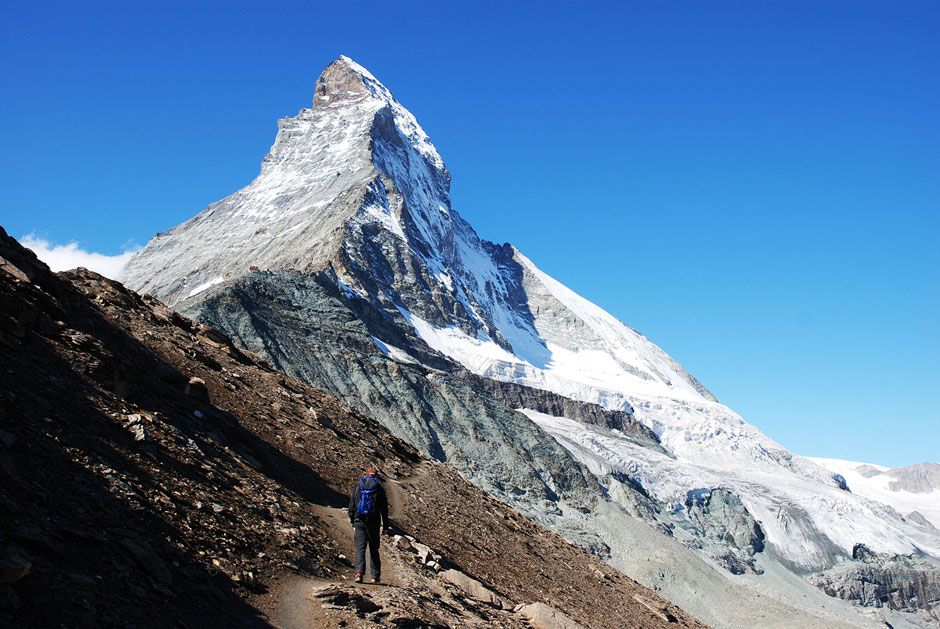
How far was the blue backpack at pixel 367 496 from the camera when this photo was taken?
11.4 meters

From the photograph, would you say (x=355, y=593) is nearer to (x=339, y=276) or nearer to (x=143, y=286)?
(x=339, y=276)

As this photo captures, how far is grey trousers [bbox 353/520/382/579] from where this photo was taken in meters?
11.1

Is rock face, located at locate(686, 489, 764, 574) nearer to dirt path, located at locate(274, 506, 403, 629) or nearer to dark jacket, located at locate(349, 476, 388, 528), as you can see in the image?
dirt path, located at locate(274, 506, 403, 629)

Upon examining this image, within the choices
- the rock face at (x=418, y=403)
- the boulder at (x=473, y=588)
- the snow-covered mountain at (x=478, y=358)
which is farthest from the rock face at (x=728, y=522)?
the boulder at (x=473, y=588)

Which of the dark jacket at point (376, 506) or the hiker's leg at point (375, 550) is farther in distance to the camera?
the dark jacket at point (376, 506)

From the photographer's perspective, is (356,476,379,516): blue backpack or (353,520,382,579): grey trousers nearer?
(353,520,382,579): grey trousers

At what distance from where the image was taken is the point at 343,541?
12555mm

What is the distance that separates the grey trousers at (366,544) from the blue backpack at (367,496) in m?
0.19

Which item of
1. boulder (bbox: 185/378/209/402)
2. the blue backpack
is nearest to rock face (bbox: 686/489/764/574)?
boulder (bbox: 185/378/209/402)

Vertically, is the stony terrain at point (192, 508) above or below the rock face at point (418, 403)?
below

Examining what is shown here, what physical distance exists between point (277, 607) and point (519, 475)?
66.8 meters

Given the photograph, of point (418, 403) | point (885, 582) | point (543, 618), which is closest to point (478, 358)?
point (418, 403)

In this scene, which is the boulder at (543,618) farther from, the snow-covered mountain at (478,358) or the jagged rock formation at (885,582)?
the jagged rock formation at (885,582)

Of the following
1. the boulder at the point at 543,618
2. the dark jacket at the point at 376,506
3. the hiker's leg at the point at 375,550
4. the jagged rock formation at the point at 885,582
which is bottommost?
the boulder at the point at 543,618
